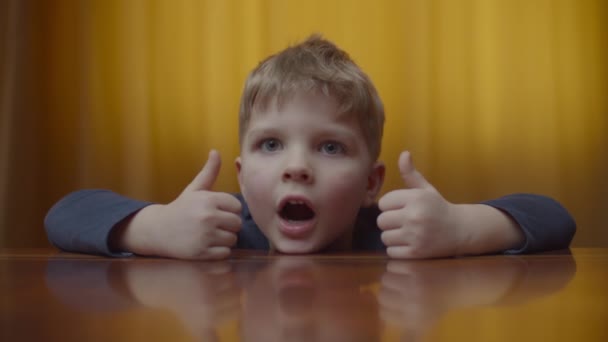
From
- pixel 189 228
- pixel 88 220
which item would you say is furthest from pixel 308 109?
pixel 88 220

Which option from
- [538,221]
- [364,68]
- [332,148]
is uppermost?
[364,68]

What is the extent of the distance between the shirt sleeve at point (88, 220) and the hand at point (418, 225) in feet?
1.17

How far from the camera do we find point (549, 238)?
93cm

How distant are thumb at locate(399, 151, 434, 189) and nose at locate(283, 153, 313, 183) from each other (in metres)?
0.13

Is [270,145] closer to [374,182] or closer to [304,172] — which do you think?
[304,172]

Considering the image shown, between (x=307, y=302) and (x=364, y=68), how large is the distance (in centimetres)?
173

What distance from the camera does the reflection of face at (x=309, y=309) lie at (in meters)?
0.29

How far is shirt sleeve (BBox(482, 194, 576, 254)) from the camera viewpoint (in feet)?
2.93

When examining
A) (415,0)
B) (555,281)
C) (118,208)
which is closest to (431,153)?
(415,0)

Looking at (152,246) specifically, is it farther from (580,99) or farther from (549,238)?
(580,99)

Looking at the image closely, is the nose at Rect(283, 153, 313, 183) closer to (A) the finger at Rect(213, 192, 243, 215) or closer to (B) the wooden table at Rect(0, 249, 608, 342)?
(A) the finger at Rect(213, 192, 243, 215)

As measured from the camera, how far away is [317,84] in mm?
977

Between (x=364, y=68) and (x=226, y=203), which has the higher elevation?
(x=364, y=68)

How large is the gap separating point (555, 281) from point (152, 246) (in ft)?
1.70
